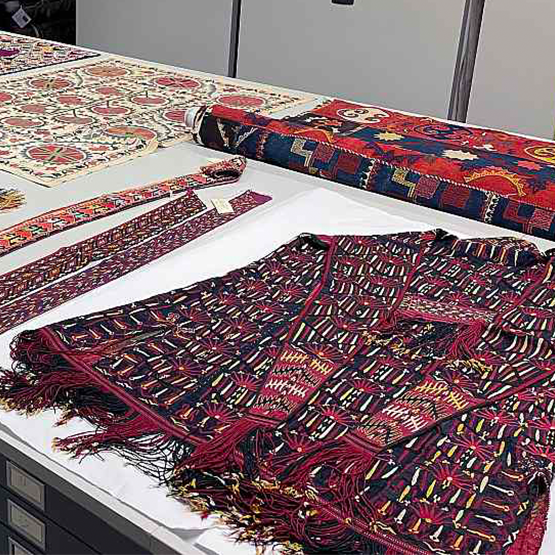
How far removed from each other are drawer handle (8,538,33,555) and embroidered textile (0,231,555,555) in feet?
0.56

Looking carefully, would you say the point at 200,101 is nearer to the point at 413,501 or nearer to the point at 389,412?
the point at 389,412

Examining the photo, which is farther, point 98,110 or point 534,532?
point 98,110

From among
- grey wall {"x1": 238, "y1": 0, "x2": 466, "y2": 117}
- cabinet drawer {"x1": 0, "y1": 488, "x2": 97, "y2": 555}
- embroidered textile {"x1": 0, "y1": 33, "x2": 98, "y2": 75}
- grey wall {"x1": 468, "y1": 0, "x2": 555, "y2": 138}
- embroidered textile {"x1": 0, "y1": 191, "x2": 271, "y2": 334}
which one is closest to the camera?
cabinet drawer {"x1": 0, "y1": 488, "x2": 97, "y2": 555}

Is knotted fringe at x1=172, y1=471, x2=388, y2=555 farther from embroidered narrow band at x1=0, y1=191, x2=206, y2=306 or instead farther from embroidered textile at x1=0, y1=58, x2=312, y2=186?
embroidered textile at x1=0, y1=58, x2=312, y2=186

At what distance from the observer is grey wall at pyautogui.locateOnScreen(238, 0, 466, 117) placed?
3.61m

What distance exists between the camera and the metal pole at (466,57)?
11.4 feet

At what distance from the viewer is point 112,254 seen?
1.42 meters

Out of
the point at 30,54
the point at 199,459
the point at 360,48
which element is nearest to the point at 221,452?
the point at 199,459

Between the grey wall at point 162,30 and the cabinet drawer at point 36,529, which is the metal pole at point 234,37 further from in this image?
the cabinet drawer at point 36,529

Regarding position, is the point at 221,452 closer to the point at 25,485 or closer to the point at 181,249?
the point at 25,485

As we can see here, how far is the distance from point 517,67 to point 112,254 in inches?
98.6

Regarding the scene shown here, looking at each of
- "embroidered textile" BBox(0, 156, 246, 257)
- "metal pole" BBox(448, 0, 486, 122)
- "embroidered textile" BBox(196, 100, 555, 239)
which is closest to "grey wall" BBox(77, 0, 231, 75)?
"metal pole" BBox(448, 0, 486, 122)

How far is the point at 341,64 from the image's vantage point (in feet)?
12.7

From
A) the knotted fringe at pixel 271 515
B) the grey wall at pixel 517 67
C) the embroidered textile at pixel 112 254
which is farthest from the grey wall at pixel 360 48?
the knotted fringe at pixel 271 515
